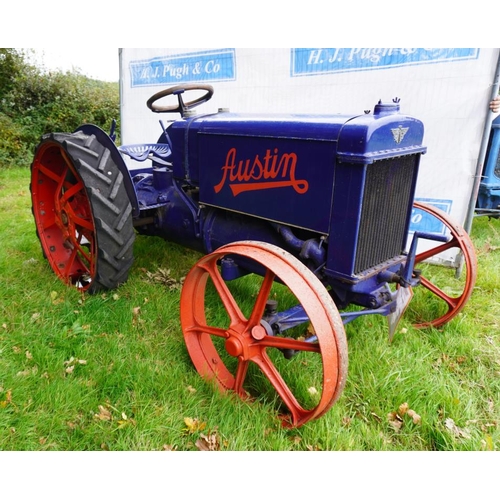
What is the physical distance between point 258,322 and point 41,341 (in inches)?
54.2

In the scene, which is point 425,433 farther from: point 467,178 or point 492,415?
point 467,178

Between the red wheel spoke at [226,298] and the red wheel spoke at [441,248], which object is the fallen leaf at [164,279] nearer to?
the red wheel spoke at [226,298]

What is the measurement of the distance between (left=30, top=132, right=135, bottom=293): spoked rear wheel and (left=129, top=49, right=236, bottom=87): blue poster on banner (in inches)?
93.5

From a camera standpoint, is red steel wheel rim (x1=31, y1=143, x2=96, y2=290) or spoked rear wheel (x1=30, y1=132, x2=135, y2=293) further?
red steel wheel rim (x1=31, y1=143, x2=96, y2=290)

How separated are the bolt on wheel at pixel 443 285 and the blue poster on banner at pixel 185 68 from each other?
2974 millimetres

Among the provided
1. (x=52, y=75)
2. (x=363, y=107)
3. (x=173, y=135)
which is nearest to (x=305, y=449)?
(x=173, y=135)

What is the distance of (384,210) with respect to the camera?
2.29 meters

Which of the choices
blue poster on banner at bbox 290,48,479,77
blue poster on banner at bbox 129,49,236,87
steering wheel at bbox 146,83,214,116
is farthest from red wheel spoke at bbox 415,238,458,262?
blue poster on banner at bbox 129,49,236,87

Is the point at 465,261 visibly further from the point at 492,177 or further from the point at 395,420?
the point at 492,177

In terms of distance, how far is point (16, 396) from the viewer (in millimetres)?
2146

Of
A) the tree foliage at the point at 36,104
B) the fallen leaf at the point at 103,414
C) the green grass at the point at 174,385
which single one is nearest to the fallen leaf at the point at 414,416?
the green grass at the point at 174,385

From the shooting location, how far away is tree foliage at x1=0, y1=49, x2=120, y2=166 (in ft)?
28.8

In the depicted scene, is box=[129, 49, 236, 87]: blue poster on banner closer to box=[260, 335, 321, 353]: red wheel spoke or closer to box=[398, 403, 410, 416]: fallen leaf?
box=[260, 335, 321, 353]: red wheel spoke

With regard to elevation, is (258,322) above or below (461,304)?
above
